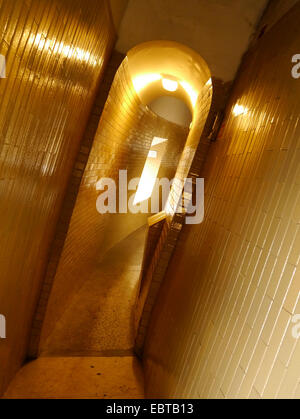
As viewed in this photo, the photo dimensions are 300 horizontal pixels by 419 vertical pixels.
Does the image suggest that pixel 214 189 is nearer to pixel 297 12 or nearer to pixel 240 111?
pixel 240 111

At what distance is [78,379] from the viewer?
133 inches

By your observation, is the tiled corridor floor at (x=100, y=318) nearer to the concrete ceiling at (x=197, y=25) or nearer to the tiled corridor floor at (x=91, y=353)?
the tiled corridor floor at (x=91, y=353)

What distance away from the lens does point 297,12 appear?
2379 mm

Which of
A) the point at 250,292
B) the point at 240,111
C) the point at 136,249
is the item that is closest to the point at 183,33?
the point at 240,111

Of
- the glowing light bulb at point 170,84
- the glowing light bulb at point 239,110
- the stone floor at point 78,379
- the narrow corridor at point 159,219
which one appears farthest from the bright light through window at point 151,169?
the stone floor at point 78,379

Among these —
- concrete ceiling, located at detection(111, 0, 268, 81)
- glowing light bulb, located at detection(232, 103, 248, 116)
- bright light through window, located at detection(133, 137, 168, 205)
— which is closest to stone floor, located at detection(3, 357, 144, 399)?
glowing light bulb, located at detection(232, 103, 248, 116)

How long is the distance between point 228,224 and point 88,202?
96.9 inches

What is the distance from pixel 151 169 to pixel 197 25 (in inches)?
181

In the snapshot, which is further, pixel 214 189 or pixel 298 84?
pixel 214 189

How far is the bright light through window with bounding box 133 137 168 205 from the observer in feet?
25.1

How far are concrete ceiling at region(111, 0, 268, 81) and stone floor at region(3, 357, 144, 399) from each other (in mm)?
3946
